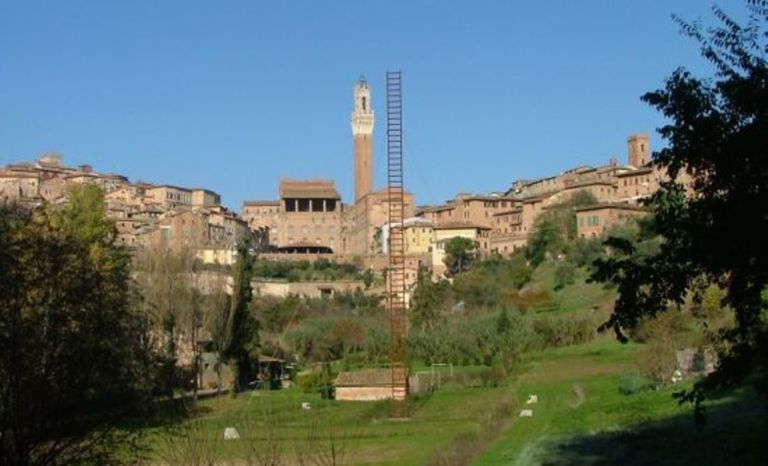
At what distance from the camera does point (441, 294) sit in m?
68.5

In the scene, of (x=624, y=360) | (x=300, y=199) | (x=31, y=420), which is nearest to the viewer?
(x=31, y=420)

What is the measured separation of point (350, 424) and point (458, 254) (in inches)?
2476

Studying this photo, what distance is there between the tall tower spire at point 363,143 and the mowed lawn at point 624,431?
97173mm

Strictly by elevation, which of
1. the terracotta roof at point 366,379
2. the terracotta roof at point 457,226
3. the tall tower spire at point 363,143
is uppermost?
the tall tower spire at point 363,143

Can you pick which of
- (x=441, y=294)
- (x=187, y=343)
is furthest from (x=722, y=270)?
(x=441, y=294)

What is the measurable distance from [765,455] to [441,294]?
186ft

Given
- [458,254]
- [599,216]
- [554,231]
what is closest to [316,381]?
[554,231]

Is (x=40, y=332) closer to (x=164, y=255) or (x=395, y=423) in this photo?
(x=395, y=423)

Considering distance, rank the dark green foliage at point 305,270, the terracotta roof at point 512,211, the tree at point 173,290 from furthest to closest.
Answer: the terracotta roof at point 512,211
the dark green foliage at point 305,270
the tree at point 173,290

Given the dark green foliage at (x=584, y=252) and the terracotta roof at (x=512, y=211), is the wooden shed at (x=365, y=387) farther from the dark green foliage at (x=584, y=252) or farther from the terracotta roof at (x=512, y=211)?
the terracotta roof at (x=512, y=211)

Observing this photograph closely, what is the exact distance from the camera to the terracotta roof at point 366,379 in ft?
131

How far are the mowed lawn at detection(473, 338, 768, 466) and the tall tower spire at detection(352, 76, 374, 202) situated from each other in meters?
97.2

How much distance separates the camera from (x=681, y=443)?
14.5 metres

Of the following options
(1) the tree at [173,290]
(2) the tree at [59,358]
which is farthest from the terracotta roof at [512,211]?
(2) the tree at [59,358]
